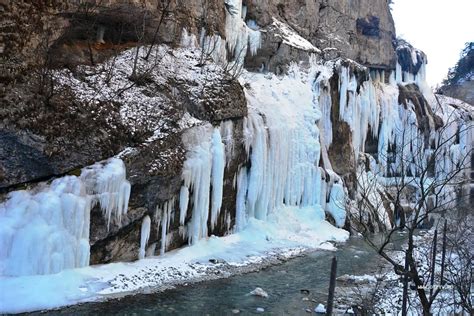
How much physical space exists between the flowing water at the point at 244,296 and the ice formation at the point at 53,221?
149 cm

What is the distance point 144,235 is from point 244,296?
3.23 m

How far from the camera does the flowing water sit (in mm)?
9305

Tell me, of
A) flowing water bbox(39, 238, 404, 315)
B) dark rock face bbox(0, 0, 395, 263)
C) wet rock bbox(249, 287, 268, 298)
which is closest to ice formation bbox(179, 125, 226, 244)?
dark rock face bbox(0, 0, 395, 263)

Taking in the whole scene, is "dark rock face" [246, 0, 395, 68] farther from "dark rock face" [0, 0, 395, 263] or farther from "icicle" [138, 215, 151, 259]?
"icicle" [138, 215, 151, 259]

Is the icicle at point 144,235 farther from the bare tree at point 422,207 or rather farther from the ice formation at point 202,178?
the bare tree at point 422,207

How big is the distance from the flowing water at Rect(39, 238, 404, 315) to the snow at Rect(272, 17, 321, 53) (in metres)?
14.4

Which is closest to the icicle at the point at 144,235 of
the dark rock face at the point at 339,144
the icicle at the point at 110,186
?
the icicle at the point at 110,186

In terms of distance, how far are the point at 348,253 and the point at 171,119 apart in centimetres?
860

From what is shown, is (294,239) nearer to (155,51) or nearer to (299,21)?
(155,51)

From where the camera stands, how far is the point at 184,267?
40.3 ft

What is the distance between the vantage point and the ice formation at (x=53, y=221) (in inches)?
369

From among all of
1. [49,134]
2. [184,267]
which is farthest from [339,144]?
[49,134]

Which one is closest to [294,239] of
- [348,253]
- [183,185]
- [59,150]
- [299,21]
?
[348,253]

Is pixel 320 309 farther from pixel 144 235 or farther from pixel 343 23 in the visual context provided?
pixel 343 23
